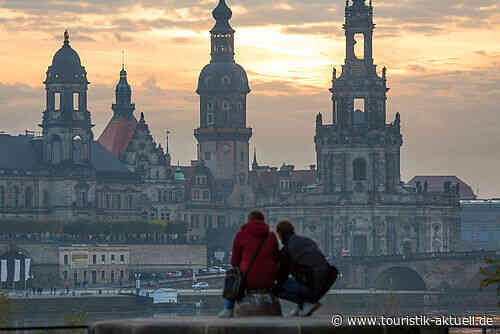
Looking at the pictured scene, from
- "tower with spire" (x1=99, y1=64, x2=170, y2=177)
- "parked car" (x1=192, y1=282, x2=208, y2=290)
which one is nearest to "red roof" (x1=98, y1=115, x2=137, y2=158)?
"tower with spire" (x1=99, y1=64, x2=170, y2=177)

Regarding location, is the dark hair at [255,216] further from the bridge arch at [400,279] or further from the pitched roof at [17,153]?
the pitched roof at [17,153]

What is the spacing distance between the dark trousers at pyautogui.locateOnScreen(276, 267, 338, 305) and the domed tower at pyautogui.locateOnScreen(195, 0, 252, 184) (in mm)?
159999

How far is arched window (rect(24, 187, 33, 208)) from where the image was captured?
151 metres

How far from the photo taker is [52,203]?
497 feet

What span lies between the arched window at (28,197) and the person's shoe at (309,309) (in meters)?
128

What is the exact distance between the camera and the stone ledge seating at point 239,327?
22.4m

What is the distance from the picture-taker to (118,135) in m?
178

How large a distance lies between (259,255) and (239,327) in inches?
68.9

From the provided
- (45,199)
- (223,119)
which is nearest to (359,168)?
(223,119)

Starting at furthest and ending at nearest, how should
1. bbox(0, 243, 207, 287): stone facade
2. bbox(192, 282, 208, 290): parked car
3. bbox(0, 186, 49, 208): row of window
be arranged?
bbox(0, 186, 49, 208): row of window
bbox(0, 243, 207, 287): stone facade
bbox(192, 282, 208, 290): parked car

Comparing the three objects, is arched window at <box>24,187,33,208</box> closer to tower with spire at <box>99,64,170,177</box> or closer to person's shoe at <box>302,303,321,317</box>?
tower with spire at <box>99,64,170,177</box>

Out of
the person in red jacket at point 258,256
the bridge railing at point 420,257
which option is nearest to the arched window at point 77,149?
the bridge railing at point 420,257

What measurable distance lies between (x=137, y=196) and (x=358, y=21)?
2756cm

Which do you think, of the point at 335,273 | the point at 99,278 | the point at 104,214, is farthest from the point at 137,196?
the point at 335,273
